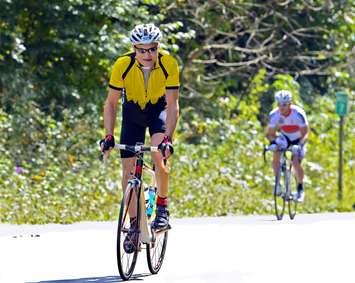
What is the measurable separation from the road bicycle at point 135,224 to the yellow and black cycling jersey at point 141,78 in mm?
553

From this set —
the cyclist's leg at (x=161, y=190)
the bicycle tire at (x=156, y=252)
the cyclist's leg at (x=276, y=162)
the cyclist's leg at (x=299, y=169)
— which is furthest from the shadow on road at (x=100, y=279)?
the cyclist's leg at (x=299, y=169)

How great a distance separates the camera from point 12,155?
869 inches

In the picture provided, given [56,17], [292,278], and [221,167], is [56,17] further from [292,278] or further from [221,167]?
[292,278]

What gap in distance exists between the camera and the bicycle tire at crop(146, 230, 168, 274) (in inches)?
472

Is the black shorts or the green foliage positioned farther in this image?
the green foliage

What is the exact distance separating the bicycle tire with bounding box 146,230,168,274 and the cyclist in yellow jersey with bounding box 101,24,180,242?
17 cm

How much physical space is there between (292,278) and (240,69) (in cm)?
1863

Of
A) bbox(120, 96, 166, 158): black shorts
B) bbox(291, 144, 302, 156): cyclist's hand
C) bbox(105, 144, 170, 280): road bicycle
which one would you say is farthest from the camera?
bbox(291, 144, 302, 156): cyclist's hand

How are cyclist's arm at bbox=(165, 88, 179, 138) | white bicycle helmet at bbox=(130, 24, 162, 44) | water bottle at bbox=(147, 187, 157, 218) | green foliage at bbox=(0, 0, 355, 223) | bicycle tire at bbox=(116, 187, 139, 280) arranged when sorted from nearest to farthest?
bicycle tire at bbox=(116, 187, 139, 280), white bicycle helmet at bbox=(130, 24, 162, 44), cyclist's arm at bbox=(165, 88, 179, 138), water bottle at bbox=(147, 187, 157, 218), green foliage at bbox=(0, 0, 355, 223)

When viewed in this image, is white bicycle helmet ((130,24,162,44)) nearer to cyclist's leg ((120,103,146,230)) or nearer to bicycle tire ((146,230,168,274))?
cyclist's leg ((120,103,146,230))

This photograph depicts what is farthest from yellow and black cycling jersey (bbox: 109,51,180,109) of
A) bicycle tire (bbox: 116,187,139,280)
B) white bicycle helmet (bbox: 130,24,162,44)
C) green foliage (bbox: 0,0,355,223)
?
green foliage (bbox: 0,0,355,223)

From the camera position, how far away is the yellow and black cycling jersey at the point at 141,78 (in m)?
12.0

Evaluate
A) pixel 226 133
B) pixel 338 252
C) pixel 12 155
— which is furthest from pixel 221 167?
pixel 338 252

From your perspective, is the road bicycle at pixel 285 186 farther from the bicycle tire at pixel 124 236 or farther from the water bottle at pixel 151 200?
the bicycle tire at pixel 124 236
